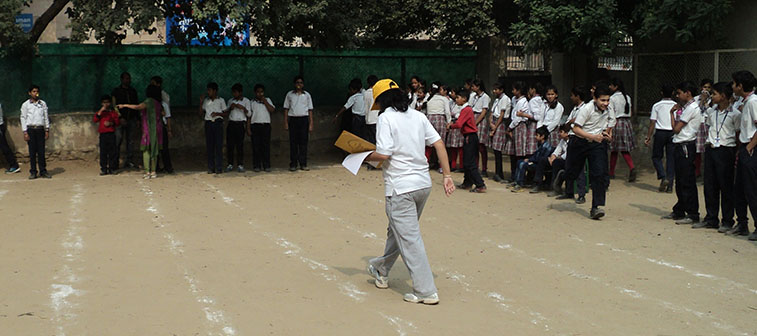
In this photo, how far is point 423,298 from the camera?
6.92 metres

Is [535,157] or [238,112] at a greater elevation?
[238,112]

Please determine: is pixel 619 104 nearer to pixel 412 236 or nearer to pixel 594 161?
pixel 594 161

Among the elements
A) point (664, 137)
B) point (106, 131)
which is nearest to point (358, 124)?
point (106, 131)

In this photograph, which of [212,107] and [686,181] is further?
[212,107]

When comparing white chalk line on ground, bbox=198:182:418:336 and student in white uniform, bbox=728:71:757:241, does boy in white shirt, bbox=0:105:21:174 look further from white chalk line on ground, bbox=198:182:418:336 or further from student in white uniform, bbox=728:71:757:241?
student in white uniform, bbox=728:71:757:241

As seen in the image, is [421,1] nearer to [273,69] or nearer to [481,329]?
[273,69]

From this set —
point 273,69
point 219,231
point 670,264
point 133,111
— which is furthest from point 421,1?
point 670,264

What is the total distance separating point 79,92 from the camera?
56.3ft

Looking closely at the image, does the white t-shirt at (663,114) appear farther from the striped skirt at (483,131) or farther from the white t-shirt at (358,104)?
the white t-shirt at (358,104)

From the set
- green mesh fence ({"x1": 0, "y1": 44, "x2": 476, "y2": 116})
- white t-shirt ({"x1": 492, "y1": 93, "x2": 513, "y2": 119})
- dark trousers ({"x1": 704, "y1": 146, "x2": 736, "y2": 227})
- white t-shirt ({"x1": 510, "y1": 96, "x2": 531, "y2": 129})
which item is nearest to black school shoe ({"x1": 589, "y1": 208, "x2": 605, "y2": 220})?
dark trousers ({"x1": 704, "y1": 146, "x2": 736, "y2": 227})

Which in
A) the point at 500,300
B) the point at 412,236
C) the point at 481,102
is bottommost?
the point at 500,300

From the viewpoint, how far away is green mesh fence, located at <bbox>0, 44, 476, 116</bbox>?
1683 centimetres

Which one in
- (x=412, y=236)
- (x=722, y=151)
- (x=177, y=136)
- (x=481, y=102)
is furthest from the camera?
(x=177, y=136)

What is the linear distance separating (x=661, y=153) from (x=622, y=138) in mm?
848
